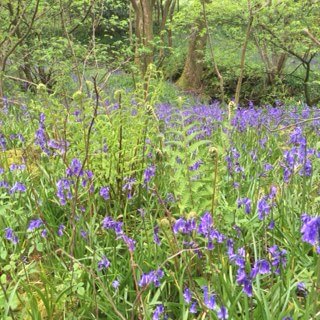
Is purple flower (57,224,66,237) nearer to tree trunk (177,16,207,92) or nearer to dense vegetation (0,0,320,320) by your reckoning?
dense vegetation (0,0,320,320)

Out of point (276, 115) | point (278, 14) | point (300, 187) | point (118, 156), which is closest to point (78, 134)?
point (118, 156)

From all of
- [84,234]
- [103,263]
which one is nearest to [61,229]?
[84,234]

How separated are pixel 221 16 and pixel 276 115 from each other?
377 cm

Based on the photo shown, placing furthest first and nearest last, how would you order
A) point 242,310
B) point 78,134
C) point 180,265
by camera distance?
point 78,134 → point 180,265 → point 242,310

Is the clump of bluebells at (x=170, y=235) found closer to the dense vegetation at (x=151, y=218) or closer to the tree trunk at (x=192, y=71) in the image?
the dense vegetation at (x=151, y=218)

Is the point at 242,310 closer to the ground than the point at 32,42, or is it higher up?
closer to the ground

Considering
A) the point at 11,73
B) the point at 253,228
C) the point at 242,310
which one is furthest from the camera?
the point at 11,73

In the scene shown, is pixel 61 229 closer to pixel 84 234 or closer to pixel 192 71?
pixel 84 234

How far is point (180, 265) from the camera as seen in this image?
2.21m

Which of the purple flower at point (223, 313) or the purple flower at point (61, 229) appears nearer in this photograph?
the purple flower at point (223, 313)

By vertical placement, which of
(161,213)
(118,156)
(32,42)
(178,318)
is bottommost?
(178,318)

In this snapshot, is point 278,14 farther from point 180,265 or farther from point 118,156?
point 180,265

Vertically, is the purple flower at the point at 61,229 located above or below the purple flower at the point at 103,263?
above

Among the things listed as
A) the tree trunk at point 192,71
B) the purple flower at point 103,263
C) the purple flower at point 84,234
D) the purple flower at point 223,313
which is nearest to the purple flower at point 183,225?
the purple flower at point 223,313
